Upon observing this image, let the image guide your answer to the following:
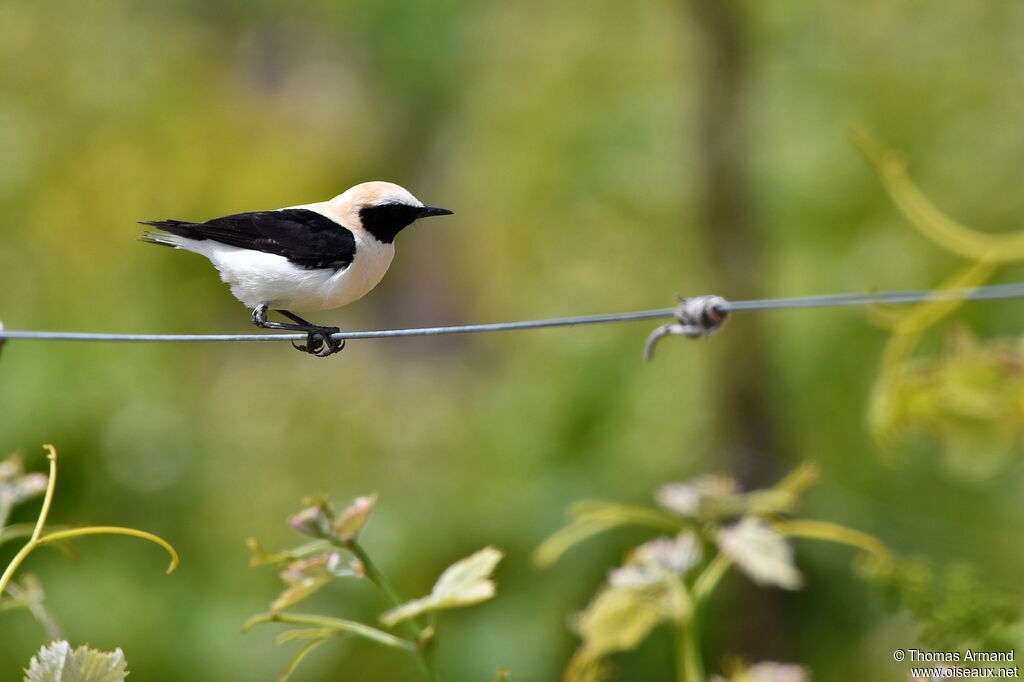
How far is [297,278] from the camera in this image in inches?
26.8

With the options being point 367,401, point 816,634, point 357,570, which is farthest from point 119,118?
point 357,570

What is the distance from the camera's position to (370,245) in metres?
0.70

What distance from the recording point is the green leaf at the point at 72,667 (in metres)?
0.55

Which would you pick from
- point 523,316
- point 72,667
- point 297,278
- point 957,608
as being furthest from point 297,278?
point 523,316

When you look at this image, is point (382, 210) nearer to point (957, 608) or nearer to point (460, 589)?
point (460, 589)

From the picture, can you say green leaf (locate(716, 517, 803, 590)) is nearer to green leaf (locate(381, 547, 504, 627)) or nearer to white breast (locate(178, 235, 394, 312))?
green leaf (locate(381, 547, 504, 627))

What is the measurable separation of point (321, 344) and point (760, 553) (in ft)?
1.27

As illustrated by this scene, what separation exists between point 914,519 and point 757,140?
0.90 meters

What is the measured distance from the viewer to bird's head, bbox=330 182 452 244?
2.32 ft

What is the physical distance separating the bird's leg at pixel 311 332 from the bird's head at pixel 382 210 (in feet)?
0.27

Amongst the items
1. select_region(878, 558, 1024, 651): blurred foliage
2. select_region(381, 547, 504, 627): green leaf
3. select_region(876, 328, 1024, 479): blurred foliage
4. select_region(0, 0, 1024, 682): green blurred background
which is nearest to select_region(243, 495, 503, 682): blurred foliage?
select_region(381, 547, 504, 627): green leaf

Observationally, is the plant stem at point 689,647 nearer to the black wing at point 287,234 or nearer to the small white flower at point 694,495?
the small white flower at point 694,495

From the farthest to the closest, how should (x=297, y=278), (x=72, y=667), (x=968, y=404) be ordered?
(x=968, y=404)
(x=297, y=278)
(x=72, y=667)

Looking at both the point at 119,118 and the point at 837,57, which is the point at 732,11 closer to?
the point at 837,57
